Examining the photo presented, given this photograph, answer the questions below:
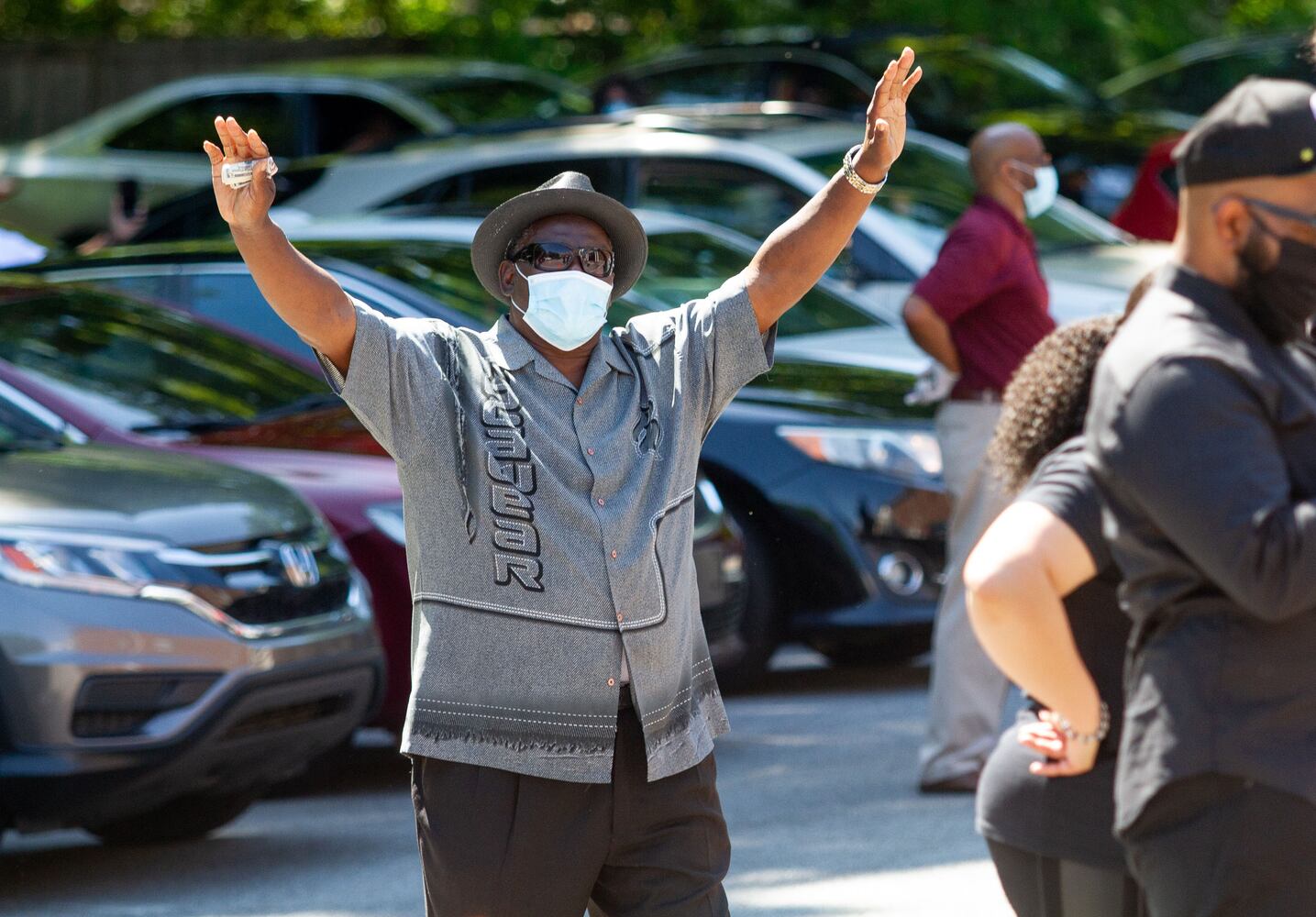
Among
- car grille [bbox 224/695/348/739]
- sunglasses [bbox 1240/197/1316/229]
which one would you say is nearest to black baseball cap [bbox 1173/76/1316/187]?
sunglasses [bbox 1240/197/1316/229]

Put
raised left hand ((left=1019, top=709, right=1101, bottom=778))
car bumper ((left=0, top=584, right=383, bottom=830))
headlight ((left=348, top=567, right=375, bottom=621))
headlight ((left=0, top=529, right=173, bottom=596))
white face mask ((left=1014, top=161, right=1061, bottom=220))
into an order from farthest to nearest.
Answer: white face mask ((left=1014, top=161, right=1061, bottom=220)) → headlight ((left=348, top=567, right=375, bottom=621)) → headlight ((left=0, top=529, right=173, bottom=596)) → car bumper ((left=0, top=584, right=383, bottom=830)) → raised left hand ((left=1019, top=709, right=1101, bottom=778))

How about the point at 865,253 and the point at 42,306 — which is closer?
the point at 42,306

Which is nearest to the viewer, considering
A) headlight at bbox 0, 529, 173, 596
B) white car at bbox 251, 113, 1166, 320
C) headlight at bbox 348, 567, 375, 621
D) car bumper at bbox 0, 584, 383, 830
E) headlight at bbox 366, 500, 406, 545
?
car bumper at bbox 0, 584, 383, 830

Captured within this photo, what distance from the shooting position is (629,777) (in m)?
3.39

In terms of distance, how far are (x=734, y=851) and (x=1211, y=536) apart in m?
3.53

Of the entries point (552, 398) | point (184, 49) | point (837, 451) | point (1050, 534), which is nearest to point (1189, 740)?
point (1050, 534)

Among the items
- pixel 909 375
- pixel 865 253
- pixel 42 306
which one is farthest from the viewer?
pixel 865 253

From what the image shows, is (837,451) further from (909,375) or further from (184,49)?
(184,49)

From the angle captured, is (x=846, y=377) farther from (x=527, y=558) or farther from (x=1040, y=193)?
(x=527, y=558)

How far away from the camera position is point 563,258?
11.8 feet

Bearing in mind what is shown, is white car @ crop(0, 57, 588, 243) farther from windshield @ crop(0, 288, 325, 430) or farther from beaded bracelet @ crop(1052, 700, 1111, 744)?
beaded bracelet @ crop(1052, 700, 1111, 744)

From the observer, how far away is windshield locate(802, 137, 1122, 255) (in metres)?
10.6

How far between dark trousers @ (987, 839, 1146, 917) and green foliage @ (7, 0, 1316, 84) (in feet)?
47.5

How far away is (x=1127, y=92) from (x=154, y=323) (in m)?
11.8
